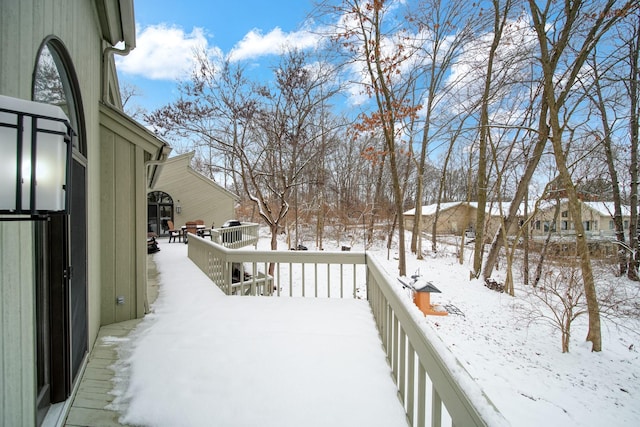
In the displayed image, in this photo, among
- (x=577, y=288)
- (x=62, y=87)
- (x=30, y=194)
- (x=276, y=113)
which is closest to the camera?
(x=30, y=194)

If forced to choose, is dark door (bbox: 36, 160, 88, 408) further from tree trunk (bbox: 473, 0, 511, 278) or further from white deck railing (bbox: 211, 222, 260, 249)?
tree trunk (bbox: 473, 0, 511, 278)

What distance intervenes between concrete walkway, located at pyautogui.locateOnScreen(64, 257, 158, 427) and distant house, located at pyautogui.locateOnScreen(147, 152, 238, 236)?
40.4 feet

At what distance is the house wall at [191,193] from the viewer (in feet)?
46.8

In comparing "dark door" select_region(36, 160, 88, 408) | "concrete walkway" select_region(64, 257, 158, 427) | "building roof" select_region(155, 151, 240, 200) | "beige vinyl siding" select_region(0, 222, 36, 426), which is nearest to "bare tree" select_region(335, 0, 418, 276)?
"concrete walkway" select_region(64, 257, 158, 427)

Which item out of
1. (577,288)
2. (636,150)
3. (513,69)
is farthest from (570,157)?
(577,288)

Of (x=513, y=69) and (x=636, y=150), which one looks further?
(x=636, y=150)

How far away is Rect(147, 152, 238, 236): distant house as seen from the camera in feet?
46.0

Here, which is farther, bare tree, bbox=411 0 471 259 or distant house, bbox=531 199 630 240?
distant house, bbox=531 199 630 240

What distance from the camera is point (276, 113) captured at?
1077 centimetres

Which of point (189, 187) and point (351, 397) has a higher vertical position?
point (189, 187)

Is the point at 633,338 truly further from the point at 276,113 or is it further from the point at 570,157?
the point at 276,113

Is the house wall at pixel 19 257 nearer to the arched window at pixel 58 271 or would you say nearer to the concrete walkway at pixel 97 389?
the arched window at pixel 58 271

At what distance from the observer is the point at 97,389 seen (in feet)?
7.19

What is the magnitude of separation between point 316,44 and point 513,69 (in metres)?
6.06
